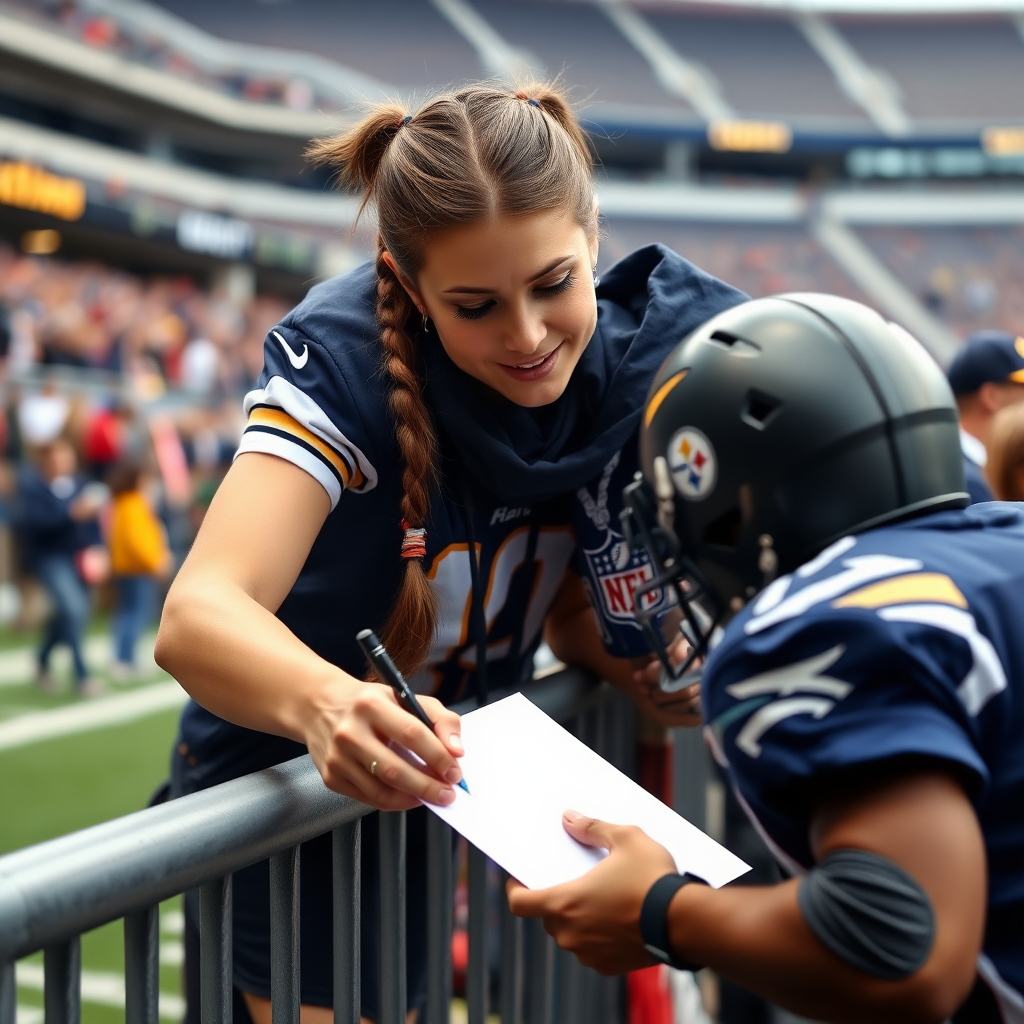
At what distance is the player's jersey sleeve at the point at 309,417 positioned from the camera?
1.44m

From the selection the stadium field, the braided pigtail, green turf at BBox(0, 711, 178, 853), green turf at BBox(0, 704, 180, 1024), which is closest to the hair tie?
the braided pigtail

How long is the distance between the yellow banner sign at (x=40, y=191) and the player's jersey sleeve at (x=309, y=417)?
15.1 metres

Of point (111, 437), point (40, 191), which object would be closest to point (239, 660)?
point (111, 437)

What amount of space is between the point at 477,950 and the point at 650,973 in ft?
2.71

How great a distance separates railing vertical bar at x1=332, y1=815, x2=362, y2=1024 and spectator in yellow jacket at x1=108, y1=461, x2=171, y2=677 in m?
6.11

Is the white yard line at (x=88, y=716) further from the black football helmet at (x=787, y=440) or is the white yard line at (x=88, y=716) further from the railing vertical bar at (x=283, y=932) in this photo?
the black football helmet at (x=787, y=440)

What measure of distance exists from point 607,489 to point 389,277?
45 cm

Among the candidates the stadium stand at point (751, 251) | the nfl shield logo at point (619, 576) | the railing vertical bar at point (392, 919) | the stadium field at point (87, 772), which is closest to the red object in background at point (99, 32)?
the stadium stand at point (751, 251)

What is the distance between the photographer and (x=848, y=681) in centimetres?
92

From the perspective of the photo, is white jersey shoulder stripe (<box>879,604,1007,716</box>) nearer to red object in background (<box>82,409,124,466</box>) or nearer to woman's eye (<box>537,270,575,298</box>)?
woman's eye (<box>537,270,575,298</box>)

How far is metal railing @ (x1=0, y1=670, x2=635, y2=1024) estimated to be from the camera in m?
0.98

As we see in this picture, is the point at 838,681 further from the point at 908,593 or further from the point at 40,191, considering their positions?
the point at 40,191

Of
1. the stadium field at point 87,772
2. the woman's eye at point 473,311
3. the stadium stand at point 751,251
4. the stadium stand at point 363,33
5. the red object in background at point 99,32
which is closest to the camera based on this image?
the woman's eye at point 473,311

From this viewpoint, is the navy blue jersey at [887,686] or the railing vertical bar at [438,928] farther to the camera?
the railing vertical bar at [438,928]
